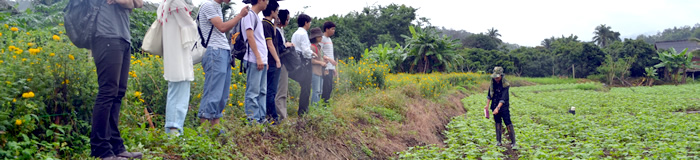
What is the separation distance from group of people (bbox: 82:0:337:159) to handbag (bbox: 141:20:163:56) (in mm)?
55

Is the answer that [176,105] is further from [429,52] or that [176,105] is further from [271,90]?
[429,52]

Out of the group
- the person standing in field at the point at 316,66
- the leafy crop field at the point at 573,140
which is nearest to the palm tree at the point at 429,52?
the leafy crop field at the point at 573,140

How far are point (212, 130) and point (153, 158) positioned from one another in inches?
40.0

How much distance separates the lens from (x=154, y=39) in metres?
4.17

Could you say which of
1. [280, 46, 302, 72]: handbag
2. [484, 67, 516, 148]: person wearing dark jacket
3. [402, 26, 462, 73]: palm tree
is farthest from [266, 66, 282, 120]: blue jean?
[402, 26, 462, 73]: palm tree

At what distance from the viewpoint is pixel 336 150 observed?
5.99 metres

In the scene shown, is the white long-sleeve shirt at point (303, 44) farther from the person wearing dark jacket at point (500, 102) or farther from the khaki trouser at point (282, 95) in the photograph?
the person wearing dark jacket at point (500, 102)

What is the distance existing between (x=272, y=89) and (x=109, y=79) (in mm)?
2357

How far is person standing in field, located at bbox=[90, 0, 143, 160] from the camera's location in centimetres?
→ 338

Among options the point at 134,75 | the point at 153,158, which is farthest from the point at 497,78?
the point at 153,158

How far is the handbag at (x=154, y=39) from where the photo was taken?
4.14m

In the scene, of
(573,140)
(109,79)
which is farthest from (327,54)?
(109,79)

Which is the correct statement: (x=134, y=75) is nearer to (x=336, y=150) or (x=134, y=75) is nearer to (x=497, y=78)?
(x=336, y=150)

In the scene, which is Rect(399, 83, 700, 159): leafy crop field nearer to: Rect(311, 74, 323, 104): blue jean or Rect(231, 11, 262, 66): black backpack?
Rect(311, 74, 323, 104): blue jean
